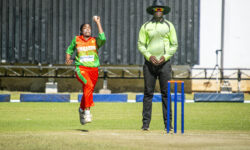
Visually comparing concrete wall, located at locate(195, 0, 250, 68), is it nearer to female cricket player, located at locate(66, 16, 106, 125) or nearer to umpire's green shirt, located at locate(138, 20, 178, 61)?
female cricket player, located at locate(66, 16, 106, 125)

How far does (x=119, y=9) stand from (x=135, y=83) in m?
3.41

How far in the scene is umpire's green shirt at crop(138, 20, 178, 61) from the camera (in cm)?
691

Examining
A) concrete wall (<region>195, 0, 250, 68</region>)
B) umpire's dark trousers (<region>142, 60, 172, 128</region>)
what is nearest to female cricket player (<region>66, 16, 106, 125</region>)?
umpire's dark trousers (<region>142, 60, 172, 128</region>)

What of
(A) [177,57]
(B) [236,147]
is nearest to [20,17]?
(A) [177,57]

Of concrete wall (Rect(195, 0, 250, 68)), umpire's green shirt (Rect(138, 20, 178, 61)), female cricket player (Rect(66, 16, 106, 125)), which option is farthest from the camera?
concrete wall (Rect(195, 0, 250, 68))

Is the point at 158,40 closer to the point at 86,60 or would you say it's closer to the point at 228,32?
the point at 86,60

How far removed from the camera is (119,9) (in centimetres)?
2005

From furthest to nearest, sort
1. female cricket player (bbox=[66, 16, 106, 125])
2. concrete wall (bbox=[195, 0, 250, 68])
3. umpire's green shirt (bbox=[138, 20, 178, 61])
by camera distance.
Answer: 1. concrete wall (bbox=[195, 0, 250, 68])
2. female cricket player (bbox=[66, 16, 106, 125])
3. umpire's green shirt (bbox=[138, 20, 178, 61])

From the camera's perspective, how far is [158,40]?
6.94 metres

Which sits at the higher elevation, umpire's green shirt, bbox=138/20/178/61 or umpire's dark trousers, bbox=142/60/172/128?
umpire's green shirt, bbox=138/20/178/61

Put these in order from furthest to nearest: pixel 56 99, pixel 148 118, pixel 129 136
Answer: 1. pixel 56 99
2. pixel 148 118
3. pixel 129 136

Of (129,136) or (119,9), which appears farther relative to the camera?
(119,9)

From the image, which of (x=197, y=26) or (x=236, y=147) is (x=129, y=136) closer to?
(x=236, y=147)

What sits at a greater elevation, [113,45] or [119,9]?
[119,9]
